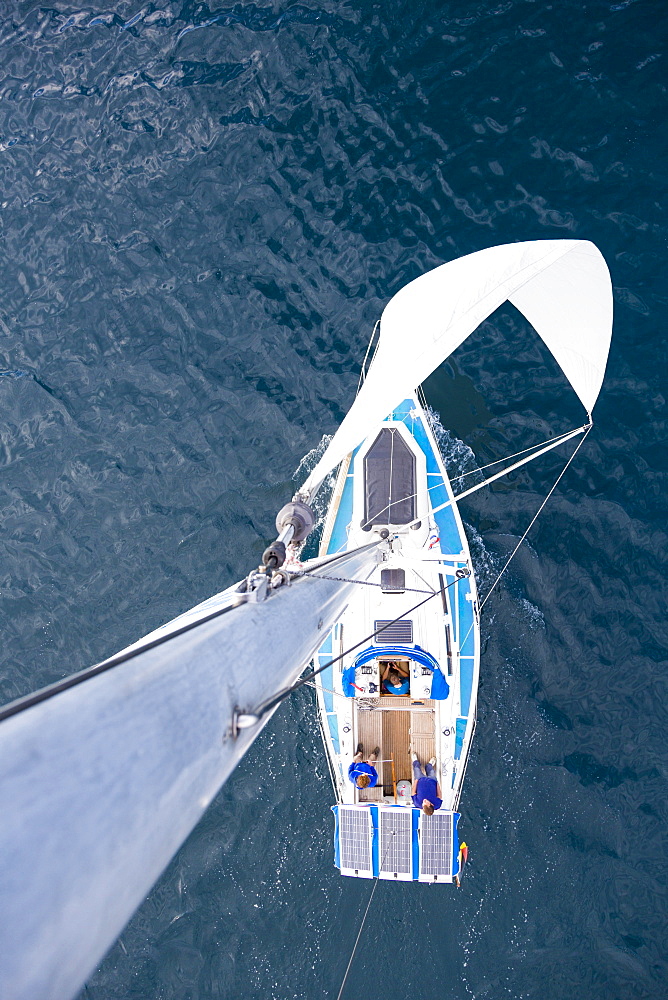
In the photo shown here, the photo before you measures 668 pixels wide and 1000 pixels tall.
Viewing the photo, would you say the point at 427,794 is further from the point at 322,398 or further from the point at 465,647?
the point at 322,398

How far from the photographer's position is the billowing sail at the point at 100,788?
2316 mm

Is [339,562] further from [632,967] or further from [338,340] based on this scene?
[632,967]

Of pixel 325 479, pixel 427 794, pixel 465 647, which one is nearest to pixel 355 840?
pixel 427 794

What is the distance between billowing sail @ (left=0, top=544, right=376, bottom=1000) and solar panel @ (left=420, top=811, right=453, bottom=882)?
9.42 metres

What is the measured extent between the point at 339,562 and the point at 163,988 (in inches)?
444

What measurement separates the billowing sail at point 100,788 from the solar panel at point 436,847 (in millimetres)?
9419

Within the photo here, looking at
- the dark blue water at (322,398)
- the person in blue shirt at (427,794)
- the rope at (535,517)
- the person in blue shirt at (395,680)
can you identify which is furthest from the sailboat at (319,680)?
the dark blue water at (322,398)

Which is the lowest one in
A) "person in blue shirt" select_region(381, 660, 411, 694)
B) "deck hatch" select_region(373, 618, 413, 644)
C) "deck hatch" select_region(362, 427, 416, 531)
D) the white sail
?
"person in blue shirt" select_region(381, 660, 411, 694)

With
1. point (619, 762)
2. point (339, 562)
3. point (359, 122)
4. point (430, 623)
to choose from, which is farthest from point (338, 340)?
point (619, 762)

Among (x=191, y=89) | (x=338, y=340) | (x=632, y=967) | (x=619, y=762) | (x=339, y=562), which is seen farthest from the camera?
(x=191, y=89)

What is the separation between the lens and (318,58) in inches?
687

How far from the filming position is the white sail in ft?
34.5

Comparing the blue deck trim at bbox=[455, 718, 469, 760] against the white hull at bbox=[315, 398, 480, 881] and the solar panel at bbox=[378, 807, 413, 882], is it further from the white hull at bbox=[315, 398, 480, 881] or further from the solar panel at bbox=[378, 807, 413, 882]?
the solar panel at bbox=[378, 807, 413, 882]

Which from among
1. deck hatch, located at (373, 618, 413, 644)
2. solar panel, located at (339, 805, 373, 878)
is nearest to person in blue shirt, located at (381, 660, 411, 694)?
deck hatch, located at (373, 618, 413, 644)
